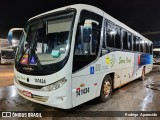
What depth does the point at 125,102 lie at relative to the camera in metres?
5.69

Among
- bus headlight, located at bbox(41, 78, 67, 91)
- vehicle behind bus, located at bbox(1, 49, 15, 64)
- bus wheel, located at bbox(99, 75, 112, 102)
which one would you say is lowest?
bus wheel, located at bbox(99, 75, 112, 102)

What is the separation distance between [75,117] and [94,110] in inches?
30.3

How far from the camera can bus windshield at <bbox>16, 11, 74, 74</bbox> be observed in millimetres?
3993

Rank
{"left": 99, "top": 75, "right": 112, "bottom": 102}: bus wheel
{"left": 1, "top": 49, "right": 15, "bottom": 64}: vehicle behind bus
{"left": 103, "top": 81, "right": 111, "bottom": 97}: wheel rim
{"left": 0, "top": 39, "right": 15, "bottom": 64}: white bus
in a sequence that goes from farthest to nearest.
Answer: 1. {"left": 1, "top": 49, "right": 15, "bottom": 64}: vehicle behind bus
2. {"left": 0, "top": 39, "right": 15, "bottom": 64}: white bus
3. {"left": 103, "top": 81, "right": 111, "bottom": 97}: wheel rim
4. {"left": 99, "top": 75, "right": 112, "bottom": 102}: bus wheel

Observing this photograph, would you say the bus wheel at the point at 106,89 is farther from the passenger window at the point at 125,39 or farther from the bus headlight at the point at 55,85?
the passenger window at the point at 125,39

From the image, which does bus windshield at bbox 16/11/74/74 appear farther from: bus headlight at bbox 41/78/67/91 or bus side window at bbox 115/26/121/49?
bus side window at bbox 115/26/121/49

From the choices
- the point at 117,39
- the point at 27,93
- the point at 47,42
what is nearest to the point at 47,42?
the point at 47,42

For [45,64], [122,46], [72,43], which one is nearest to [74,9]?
[72,43]

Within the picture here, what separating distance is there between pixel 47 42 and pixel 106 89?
267 cm

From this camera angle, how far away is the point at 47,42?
446cm

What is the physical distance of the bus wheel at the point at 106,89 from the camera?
5381 mm

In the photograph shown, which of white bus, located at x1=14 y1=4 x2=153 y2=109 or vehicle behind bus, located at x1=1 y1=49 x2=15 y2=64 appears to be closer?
white bus, located at x1=14 y1=4 x2=153 y2=109

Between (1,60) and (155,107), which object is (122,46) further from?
(1,60)

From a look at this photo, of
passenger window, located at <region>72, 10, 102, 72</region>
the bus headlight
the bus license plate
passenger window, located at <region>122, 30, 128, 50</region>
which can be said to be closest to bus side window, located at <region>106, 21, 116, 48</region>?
passenger window, located at <region>72, 10, 102, 72</region>
